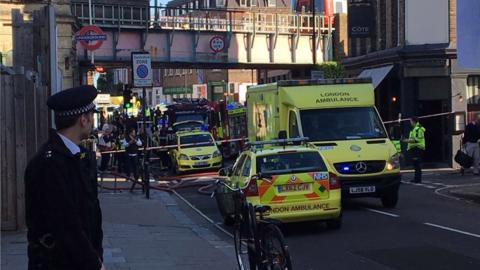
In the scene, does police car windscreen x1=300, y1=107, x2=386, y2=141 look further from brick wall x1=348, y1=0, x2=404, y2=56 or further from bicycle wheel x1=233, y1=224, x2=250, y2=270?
brick wall x1=348, y1=0, x2=404, y2=56

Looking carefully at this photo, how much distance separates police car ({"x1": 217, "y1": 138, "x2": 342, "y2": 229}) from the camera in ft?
39.0

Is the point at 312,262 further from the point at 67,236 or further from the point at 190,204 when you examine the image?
the point at 190,204

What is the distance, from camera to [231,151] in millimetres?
35688

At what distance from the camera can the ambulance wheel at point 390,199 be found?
49.3ft

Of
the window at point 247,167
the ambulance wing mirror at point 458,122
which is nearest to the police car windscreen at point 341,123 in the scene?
the window at point 247,167

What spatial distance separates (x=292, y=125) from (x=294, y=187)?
4290mm

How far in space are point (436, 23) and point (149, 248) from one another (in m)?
23.4

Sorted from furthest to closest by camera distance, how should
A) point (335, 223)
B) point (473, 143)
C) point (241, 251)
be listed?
point (473, 143) < point (335, 223) < point (241, 251)

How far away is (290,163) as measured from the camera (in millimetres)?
12242

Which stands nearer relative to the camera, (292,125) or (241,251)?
(241,251)

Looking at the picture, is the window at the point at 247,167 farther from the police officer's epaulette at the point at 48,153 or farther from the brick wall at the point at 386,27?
the brick wall at the point at 386,27

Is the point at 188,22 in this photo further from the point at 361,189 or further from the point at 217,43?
the point at 361,189

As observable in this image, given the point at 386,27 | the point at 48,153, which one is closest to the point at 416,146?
the point at 386,27

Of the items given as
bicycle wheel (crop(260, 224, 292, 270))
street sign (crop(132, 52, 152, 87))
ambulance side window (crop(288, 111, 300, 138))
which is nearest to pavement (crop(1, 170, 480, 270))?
bicycle wheel (crop(260, 224, 292, 270))
